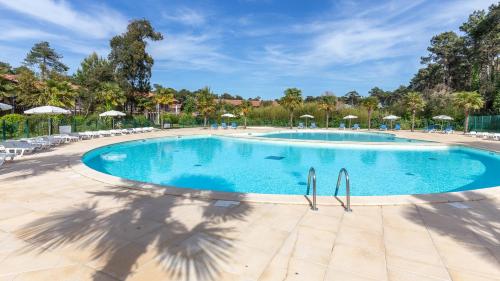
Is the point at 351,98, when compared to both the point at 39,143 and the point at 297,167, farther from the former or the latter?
the point at 39,143

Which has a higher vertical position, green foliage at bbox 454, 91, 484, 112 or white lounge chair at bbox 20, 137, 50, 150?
green foliage at bbox 454, 91, 484, 112

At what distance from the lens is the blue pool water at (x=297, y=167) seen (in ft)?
29.2

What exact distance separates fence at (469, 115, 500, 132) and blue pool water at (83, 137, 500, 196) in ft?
45.2

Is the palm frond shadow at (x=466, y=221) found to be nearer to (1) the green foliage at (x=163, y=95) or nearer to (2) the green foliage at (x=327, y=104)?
(2) the green foliage at (x=327, y=104)

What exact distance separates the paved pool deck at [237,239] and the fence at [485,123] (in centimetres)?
2585

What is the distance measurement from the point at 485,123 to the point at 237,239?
103 feet

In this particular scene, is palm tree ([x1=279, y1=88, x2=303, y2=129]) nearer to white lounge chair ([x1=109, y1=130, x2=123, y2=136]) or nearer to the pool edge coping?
white lounge chair ([x1=109, y1=130, x2=123, y2=136])

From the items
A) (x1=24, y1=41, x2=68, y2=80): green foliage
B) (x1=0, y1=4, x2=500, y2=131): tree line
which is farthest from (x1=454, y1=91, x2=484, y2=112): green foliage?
(x1=24, y1=41, x2=68, y2=80): green foliage

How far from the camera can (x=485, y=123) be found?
84.7ft

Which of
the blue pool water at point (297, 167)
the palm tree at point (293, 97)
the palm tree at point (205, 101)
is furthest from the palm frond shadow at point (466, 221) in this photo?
the palm tree at point (205, 101)

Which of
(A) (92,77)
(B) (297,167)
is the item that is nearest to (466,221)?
(B) (297,167)

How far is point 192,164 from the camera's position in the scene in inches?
482

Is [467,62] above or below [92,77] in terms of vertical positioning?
above

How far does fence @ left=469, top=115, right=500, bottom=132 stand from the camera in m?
24.8
